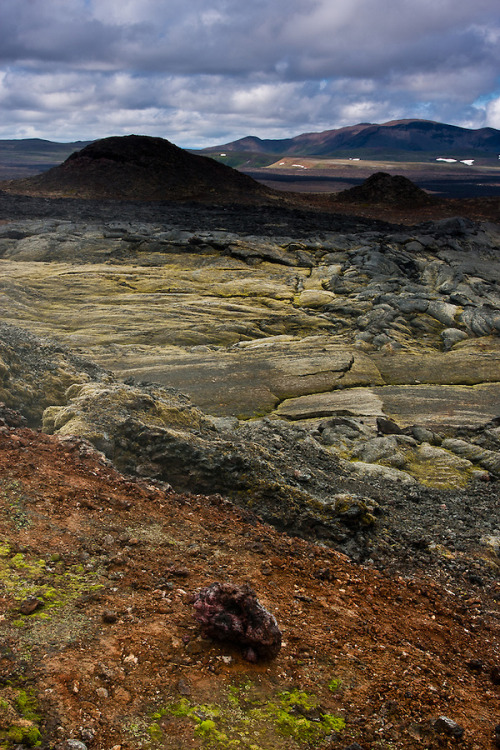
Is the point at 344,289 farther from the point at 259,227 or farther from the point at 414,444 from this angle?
the point at 414,444

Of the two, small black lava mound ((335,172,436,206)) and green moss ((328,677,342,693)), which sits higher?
small black lava mound ((335,172,436,206))

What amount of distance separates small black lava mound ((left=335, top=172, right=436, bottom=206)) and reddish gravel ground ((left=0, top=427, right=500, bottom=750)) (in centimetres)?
5418

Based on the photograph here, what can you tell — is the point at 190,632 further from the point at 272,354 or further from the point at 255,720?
the point at 272,354

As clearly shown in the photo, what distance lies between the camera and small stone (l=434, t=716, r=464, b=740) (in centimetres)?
511

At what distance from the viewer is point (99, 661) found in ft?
16.2

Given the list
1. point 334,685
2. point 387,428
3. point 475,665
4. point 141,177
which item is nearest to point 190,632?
point 334,685

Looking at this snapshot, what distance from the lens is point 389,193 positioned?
58.4 metres

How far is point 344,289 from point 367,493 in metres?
19.9

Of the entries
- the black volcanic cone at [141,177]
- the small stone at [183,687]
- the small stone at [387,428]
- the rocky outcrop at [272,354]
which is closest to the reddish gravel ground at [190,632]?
the small stone at [183,687]

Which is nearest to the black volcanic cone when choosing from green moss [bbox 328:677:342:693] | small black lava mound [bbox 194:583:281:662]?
small black lava mound [bbox 194:583:281:662]

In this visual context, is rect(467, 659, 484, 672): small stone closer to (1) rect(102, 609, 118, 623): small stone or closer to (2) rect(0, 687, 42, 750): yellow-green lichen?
(1) rect(102, 609, 118, 623): small stone

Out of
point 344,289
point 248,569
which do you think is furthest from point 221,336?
point 248,569

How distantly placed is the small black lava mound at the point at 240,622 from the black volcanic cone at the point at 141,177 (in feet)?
169

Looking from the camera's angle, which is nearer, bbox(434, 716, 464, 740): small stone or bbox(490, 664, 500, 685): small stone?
bbox(434, 716, 464, 740): small stone
